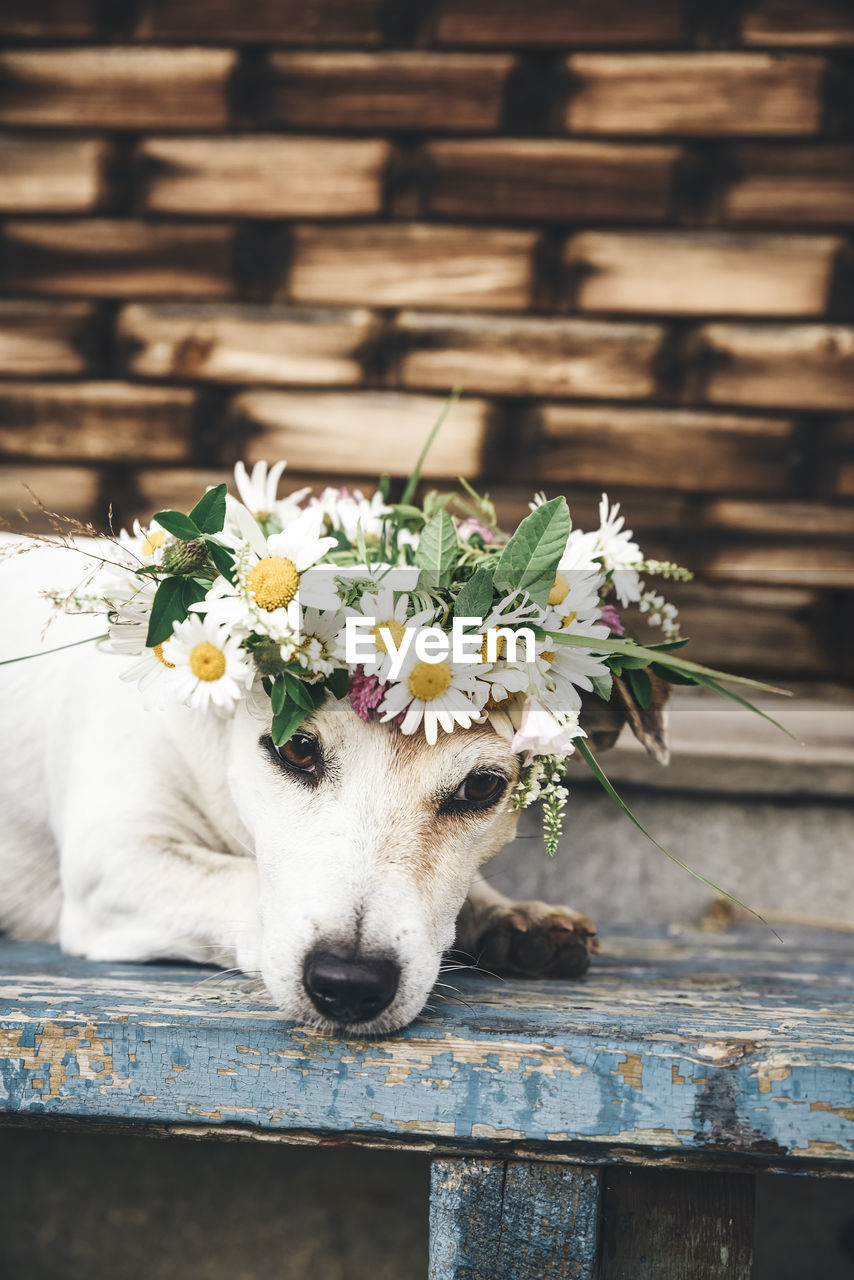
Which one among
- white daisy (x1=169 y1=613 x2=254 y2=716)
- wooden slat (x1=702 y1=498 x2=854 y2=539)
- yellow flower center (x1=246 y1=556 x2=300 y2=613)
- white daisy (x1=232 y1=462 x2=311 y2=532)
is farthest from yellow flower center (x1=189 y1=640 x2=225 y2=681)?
wooden slat (x1=702 y1=498 x2=854 y2=539)

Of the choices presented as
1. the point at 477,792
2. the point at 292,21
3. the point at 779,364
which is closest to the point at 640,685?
the point at 477,792

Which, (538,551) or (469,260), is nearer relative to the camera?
(538,551)

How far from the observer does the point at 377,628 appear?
1.41 meters

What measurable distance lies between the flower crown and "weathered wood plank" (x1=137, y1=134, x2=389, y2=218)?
1.85 metres

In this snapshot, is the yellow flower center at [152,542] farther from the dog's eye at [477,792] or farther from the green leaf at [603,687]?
the green leaf at [603,687]

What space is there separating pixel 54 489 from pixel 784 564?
2338mm

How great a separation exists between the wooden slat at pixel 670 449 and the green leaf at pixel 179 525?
1741 millimetres

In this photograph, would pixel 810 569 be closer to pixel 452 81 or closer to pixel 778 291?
pixel 778 291

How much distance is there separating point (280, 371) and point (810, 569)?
176cm

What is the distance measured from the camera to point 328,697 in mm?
1511

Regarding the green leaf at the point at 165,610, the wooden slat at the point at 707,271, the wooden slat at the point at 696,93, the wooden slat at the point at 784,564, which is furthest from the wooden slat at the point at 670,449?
the green leaf at the point at 165,610

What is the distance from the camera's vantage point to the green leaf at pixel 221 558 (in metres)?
1.43

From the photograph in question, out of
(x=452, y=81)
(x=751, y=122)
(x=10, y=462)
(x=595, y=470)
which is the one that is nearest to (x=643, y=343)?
(x=595, y=470)

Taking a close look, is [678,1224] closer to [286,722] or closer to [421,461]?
[286,722]
